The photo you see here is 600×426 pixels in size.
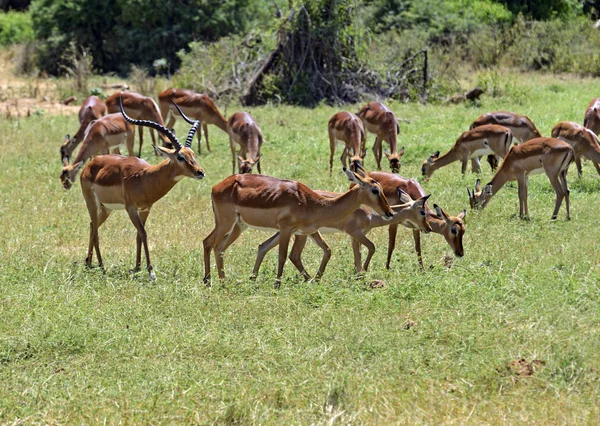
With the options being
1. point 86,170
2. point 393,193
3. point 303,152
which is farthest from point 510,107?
point 86,170

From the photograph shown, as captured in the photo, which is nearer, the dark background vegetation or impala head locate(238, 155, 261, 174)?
impala head locate(238, 155, 261, 174)

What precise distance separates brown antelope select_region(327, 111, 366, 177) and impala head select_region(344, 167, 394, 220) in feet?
17.0

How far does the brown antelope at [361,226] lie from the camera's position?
821cm

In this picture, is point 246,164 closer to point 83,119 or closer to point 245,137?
point 245,137

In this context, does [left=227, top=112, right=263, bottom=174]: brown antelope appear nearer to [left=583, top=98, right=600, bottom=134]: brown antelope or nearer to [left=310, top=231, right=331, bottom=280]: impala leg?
[left=310, top=231, right=331, bottom=280]: impala leg

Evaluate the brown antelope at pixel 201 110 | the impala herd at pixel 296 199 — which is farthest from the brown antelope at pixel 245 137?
the brown antelope at pixel 201 110

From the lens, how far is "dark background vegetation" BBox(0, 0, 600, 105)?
19016mm

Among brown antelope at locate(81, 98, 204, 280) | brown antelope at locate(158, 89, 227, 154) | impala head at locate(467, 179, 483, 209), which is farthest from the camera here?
brown antelope at locate(158, 89, 227, 154)

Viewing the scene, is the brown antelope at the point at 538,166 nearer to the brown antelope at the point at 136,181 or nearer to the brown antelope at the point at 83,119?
the brown antelope at the point at 136,181

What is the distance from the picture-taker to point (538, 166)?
10586 millimetres

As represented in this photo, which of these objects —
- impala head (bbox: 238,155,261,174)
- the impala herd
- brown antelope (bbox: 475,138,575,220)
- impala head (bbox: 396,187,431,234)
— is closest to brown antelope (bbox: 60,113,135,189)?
impala head (bbox: 238,155,261,174)

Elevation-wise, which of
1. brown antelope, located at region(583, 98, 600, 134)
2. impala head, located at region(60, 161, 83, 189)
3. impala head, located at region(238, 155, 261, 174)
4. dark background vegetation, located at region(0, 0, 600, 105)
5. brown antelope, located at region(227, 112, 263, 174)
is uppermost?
dark background vegetation, located at region(0, 0, 600, 105)

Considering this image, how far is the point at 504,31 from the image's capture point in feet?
79.3

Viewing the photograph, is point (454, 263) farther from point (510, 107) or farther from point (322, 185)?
point (510, 107)
